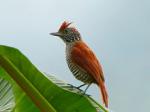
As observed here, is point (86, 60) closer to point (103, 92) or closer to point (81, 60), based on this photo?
point (81, 60)

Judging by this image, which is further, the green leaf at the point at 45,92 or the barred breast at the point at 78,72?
the barred breast at the point at 78,72

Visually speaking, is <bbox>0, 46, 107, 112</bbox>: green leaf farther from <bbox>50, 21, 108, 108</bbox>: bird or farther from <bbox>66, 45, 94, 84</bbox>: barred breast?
<bbox>66, 45, 94, 84</bbox>: barred breast

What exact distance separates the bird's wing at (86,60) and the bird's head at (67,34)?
104 millimetres

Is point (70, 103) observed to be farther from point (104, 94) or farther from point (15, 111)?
point (104, 94)

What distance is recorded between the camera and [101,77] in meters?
3.57

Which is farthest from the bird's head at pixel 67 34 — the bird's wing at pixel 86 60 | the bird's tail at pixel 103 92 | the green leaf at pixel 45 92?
the green leaf at pixel 45 92

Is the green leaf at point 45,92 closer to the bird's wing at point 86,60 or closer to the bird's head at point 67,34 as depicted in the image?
the bird's wing at point 86,60

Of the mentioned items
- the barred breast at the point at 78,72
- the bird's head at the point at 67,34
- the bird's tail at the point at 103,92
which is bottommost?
the bird's tail at the point at 103,92

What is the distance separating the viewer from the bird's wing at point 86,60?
3.57 meters

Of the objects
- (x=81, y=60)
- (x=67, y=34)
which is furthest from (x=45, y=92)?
(x=67, y=34)

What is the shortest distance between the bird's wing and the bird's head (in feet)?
0.34

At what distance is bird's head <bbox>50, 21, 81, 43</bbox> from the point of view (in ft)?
13.2

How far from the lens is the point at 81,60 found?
3.94 m

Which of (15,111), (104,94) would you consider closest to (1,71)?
(15,111)
